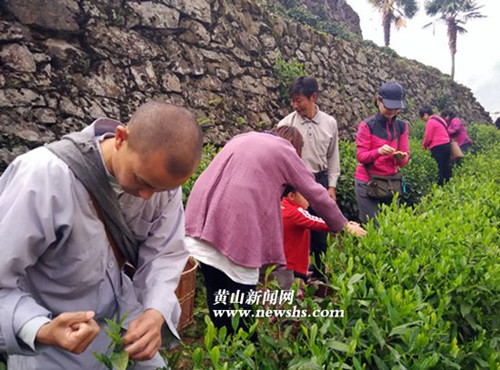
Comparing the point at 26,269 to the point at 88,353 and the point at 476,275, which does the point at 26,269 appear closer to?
the point at 88,353

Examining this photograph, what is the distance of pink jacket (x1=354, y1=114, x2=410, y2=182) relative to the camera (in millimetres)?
3832

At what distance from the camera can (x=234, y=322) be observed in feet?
4.30

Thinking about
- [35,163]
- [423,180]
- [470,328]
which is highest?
[35,163]

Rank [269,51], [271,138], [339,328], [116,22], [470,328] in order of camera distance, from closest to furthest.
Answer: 1. [339,328]
2. [470,328]
3. [271,138]
4. [116,22]
5. [269,51]

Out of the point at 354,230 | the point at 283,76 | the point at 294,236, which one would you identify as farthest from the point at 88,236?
the point at 283,76

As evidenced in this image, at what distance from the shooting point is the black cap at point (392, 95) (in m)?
3.61

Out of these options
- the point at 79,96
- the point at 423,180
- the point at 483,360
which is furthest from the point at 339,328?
the point at 423,180

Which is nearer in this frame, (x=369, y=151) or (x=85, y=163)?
(x=85, y=163)

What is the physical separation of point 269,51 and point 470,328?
8196 mm

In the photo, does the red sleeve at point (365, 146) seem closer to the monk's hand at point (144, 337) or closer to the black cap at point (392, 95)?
the black cap at point (392, 95)

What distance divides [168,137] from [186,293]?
2.00m

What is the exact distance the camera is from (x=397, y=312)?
4.54ft

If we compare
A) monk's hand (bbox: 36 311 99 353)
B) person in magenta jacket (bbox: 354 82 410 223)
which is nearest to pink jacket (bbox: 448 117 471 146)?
person in magenta jacket (bbox: 354 82 410 223)

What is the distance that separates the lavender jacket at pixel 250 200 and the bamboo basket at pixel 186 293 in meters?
0.83
